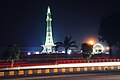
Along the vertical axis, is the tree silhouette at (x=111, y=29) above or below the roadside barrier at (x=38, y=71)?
above

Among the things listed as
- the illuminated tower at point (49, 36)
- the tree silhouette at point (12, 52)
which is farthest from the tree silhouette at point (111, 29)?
the tree silhouette at point (12, 52)

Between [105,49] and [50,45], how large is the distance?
28.2 meters

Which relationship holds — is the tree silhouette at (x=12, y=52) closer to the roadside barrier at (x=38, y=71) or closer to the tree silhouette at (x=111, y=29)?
the roadside barrier at (x=38, y=71)

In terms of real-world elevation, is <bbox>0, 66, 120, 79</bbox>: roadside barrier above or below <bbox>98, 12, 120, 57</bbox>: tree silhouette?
below

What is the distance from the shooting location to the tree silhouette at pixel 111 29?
4919 inches

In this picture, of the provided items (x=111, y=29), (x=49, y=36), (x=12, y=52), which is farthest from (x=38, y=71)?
(x=49, y=36)

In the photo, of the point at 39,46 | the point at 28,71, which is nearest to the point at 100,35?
the point at 39,46

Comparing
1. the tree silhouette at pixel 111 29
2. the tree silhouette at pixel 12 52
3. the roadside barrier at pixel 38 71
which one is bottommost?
the roadside barrier at pixel 38 71

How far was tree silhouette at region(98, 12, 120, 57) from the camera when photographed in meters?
125

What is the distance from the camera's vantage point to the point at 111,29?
126062mm

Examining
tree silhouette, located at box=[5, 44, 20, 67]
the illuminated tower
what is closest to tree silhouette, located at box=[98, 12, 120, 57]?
the illuminated tower

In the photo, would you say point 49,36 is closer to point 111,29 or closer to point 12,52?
point 111,29

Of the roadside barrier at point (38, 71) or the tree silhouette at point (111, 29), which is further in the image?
the tree silhouette at point (111, 29)

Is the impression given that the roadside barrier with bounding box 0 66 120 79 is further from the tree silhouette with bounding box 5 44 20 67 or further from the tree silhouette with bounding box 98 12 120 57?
the tree silhouette with bounding box 98 12 120 57
